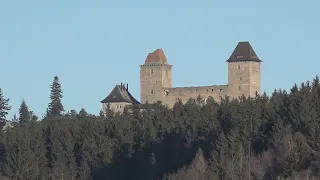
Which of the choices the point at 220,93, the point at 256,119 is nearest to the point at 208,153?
the point at 256,119

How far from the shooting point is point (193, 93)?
12131 cm

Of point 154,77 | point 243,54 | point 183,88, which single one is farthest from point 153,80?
point 243,54

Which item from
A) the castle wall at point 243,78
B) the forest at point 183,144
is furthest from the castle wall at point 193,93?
the forest at point 183,144

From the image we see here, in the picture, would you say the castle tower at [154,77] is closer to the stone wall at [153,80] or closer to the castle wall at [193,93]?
the stone wall at [153,80]

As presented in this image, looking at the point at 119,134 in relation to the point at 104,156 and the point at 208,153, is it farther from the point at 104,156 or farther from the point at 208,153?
the point at 208,153

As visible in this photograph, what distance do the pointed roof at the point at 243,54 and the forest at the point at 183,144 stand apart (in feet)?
59.5

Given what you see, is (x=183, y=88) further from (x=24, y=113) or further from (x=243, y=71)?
(x=24, y=113)

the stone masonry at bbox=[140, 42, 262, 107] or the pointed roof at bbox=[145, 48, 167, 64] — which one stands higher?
the pointed roof at bbox=[145, 48, 167, 64]

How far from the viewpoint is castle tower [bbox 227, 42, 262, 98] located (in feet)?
396

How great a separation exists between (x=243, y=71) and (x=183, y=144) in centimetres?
3809

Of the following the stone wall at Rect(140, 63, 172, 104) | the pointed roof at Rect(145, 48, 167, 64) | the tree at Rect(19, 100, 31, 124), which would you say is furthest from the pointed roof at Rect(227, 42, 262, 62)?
the tree at Rect(19, 100, 31, 124)

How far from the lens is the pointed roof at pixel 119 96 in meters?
128

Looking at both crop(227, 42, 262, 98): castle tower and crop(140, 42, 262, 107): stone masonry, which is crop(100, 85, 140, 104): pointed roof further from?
crop(227, 42, 262, 98): castle tower

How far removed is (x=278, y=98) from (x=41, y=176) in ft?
41.4
